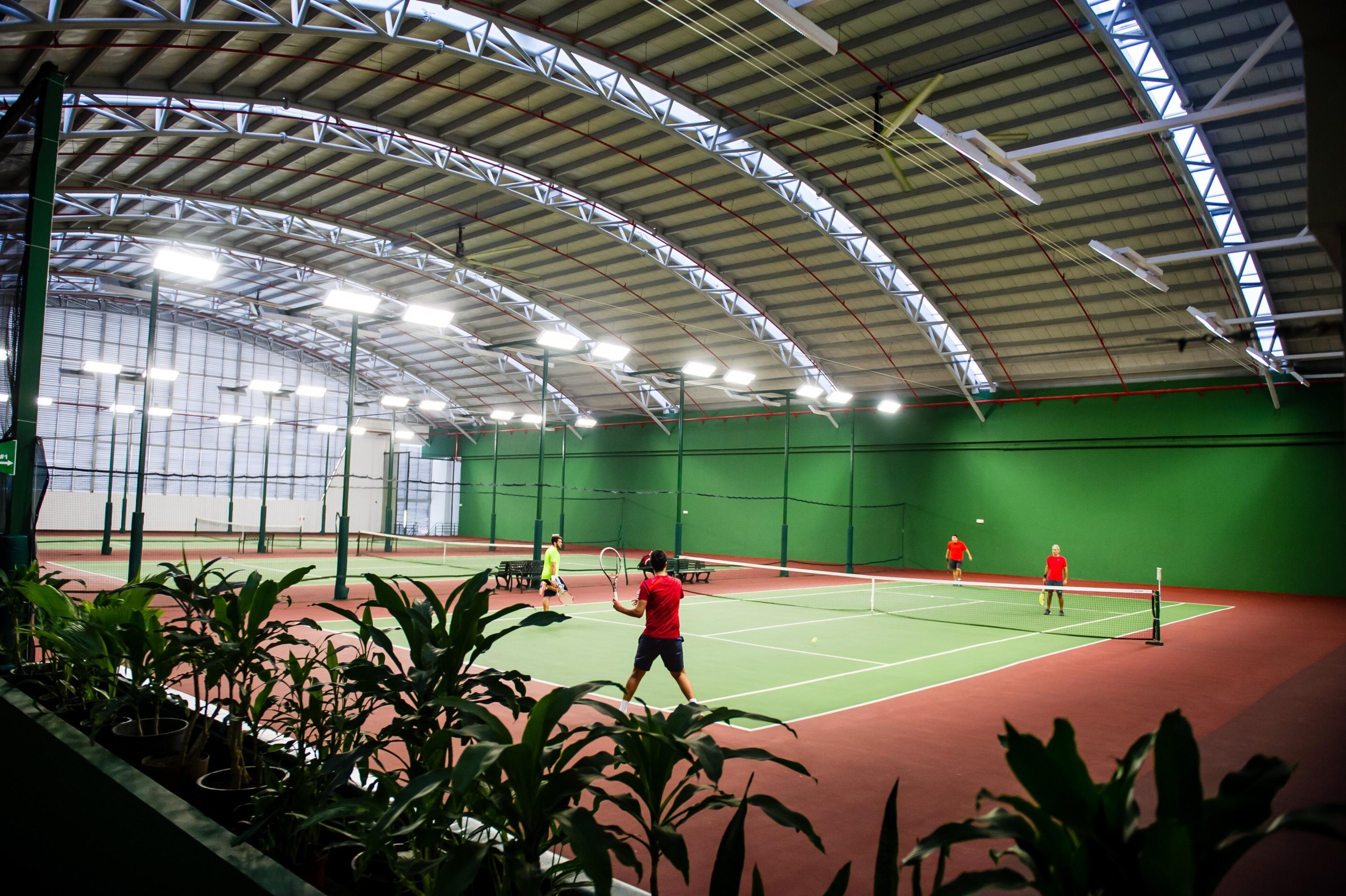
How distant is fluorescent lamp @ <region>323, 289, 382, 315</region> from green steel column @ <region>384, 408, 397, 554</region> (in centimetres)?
1238

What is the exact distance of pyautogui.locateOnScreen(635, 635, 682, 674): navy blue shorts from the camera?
26.9 ft

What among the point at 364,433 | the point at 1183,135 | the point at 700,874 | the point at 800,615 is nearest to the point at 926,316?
the point at 1183,135

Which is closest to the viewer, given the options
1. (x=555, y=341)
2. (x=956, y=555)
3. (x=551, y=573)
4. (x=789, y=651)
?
(x=789, y=651)

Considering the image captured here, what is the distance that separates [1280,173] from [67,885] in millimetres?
22292

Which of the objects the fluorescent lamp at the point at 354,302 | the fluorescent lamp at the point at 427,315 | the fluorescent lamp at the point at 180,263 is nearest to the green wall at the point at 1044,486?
the fluorescent lamp at the point at 427,315

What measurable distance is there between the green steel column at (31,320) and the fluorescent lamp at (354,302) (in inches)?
360

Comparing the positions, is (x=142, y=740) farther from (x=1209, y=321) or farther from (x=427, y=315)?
(x=1209, y=321)

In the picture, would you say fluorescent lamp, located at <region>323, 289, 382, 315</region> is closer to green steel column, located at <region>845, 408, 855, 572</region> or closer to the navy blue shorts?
the navy blue shorts

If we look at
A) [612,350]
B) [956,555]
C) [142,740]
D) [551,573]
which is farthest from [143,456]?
[956,555]

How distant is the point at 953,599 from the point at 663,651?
48.4 ft

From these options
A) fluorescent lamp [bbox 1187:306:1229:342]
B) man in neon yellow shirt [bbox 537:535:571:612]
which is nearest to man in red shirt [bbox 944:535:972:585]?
fluorescent lamp [bbox 1187:306:1229:342]

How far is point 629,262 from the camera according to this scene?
27109 millimetres

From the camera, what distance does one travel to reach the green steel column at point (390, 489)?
34.2m

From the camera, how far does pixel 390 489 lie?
43.0 meters
